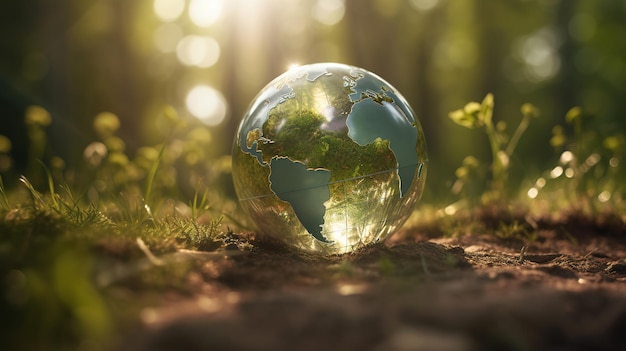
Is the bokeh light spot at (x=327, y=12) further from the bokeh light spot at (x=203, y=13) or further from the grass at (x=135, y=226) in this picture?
the grass at (x=135, y=226)

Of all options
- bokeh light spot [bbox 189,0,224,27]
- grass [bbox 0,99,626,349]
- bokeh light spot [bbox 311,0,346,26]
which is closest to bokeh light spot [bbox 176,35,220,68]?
bokeh light spot [bbox 189,0,224,27]

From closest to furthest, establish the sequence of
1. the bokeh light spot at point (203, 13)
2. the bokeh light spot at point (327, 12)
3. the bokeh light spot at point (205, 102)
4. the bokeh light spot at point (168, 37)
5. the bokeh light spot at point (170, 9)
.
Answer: the bokeh light spot at point (327, 12) → the bokeh light spot at point (203, 13) → the bokeh light spot at point (170, 9) → the bokeh light spot at point (168, 37) → the bokeh light spot at point (205, 102)

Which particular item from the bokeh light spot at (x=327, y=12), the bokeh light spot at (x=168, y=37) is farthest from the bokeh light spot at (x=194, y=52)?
the bokeh light spot at (x=327, y=12)

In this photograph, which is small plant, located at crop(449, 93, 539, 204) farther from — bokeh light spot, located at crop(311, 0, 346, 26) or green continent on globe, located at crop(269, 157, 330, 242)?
bokeh light spot, located at crop(311, 0, 346, 26)

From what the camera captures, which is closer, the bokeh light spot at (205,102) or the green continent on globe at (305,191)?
the green continent on globe at (305,191)

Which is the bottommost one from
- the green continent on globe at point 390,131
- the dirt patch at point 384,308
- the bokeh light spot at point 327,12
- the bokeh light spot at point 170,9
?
the dirt patch at point 384,308

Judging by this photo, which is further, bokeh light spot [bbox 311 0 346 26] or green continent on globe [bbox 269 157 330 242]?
bokeh light spot [bbox 311 0 346 26]

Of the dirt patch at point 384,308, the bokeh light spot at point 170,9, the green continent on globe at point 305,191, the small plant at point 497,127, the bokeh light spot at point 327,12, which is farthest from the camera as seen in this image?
the bokeh light spot at point 170,9
